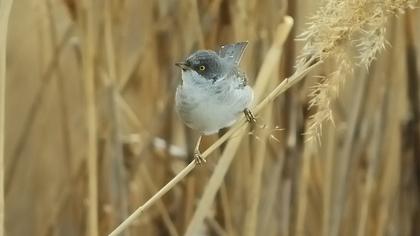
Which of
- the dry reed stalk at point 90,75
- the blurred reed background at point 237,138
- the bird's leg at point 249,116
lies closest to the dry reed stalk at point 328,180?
the blurred reed background at point 237,138

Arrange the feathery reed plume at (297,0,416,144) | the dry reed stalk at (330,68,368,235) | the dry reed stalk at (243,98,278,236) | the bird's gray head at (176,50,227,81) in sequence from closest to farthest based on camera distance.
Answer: the feathery reed plume at (297,0,416,144) < the bird's gray head at (176,50,227,81) < the dry reed stalk at (243,98,278,236) < the dry reed stalk at (330,68,368,235)

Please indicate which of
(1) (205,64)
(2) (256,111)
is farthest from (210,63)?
(2) (256,111)

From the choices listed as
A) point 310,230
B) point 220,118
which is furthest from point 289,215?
point 220,118

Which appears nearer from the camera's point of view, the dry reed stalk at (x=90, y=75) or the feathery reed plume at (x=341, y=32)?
the feathery reed plume at (x=341, y=32)

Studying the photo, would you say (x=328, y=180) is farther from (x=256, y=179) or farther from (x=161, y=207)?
(x=161, y=207)

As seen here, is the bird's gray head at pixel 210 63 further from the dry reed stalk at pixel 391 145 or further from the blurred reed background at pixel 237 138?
the dry reed stalk at pixel 391 145

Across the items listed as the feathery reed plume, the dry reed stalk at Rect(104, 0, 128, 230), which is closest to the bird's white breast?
the feathery reed plume

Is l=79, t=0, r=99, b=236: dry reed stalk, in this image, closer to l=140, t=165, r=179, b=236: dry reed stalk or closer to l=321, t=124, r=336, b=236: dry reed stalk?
l=140, t=165, r=179, b=236: dry reed stalk
